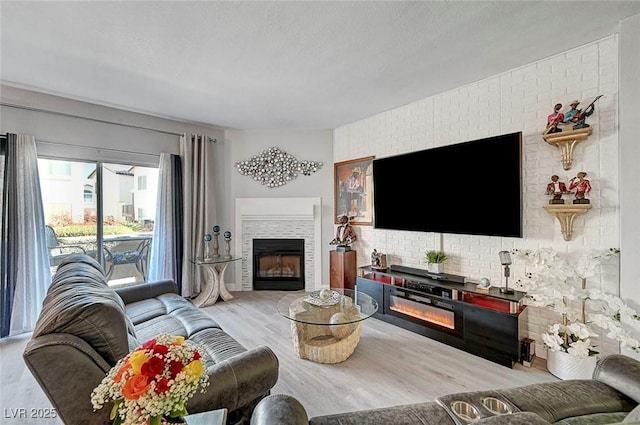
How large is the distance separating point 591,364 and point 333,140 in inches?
153

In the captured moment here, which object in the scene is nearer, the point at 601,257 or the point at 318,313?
the point at 601,257

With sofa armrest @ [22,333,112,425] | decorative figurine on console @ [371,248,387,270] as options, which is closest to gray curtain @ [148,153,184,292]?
decorative figurine on console @ [371,248,387,270]

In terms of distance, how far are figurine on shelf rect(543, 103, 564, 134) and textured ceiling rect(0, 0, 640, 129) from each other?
49cm

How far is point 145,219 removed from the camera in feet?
13.3

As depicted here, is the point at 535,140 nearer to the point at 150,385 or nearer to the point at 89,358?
the point at 150,385

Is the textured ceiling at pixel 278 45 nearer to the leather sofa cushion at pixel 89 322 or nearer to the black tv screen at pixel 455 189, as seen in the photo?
the black tv screen at pixel 455 189

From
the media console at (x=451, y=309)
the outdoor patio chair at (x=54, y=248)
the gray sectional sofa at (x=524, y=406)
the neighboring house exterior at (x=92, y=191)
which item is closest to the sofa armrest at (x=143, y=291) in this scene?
the outdoor patio chair at (x=54, y=248)

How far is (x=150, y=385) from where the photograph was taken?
82 centimetres

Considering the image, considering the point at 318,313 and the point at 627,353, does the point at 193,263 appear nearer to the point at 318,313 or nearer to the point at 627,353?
the point at 318,313

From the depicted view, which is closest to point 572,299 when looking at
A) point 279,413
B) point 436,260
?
point 436,260

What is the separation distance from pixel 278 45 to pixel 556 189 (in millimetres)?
2585

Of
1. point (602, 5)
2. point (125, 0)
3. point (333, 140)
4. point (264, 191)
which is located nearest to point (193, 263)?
point (264, 191)

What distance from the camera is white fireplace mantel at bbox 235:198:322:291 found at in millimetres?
4660

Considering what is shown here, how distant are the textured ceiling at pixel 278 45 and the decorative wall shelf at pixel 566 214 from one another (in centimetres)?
130
